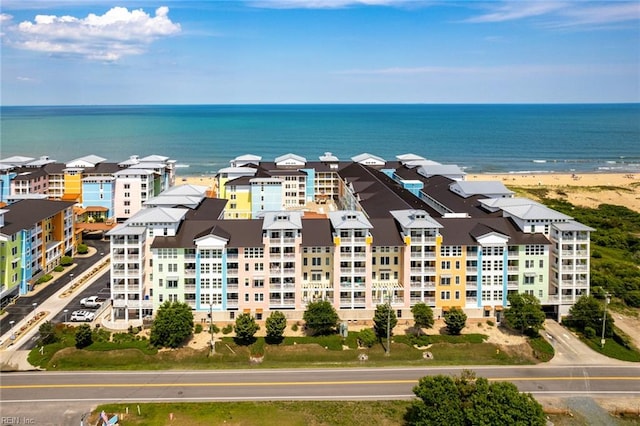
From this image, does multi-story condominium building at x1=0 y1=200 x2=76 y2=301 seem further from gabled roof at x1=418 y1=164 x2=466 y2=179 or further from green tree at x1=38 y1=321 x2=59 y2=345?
gabled roof at x1=418 y1=164 x2=466 y2=179

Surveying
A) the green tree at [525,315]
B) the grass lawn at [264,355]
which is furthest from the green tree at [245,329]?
the green tree at [525,315]

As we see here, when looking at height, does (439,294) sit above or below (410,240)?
below

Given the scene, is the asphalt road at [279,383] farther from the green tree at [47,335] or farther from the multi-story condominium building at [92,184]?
the multi-story condominium building at [92,184]

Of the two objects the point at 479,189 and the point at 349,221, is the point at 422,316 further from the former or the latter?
the point at 479,189

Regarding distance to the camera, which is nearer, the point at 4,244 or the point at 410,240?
the point at 410,240

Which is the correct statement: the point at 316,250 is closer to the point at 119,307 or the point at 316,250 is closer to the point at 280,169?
the point at 119,307

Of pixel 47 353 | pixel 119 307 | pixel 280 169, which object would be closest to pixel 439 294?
pixel 119 307
